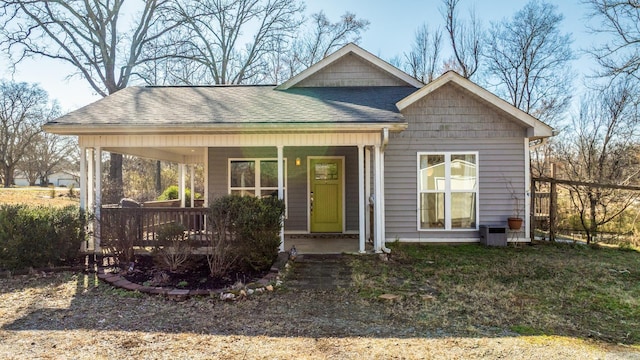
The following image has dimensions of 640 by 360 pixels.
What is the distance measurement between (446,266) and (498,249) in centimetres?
207

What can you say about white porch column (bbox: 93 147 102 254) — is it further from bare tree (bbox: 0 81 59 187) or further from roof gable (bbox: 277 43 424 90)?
bare tree (bbox: 0 81 59 187)

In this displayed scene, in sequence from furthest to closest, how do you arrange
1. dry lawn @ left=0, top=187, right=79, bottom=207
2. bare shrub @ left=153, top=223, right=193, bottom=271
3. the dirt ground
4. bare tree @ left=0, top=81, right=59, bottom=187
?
bare tree @ left=0, top=81, right=59, bottom=187, dry lawn @ left=0, top=187, right=79, bottom=207, bare shrub @ left=153, top=223, right=193, bottom=271, the dirt ground

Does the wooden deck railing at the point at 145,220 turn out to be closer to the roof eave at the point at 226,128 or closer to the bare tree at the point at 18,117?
the roof eave at the point at 226,128

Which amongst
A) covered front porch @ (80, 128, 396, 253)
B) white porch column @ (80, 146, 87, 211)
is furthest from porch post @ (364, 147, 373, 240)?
white porch column @ (80, 146, 87, 211)

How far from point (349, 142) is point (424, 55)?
16.8m

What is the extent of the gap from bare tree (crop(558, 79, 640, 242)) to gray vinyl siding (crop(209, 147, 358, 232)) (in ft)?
34.1

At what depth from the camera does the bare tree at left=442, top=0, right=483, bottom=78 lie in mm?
19688

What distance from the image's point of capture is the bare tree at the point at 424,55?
68.5ft

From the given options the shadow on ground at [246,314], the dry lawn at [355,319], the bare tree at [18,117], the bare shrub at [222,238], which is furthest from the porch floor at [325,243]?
the bare tree at [18,117]

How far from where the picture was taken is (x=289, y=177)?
9422mm

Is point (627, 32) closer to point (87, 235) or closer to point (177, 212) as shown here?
point (177, 212)

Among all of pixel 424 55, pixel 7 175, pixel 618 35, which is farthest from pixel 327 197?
pixel 7 175

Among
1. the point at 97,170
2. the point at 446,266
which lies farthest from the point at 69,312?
the point at 446,266

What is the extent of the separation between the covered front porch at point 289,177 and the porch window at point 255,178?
0.08 feet
